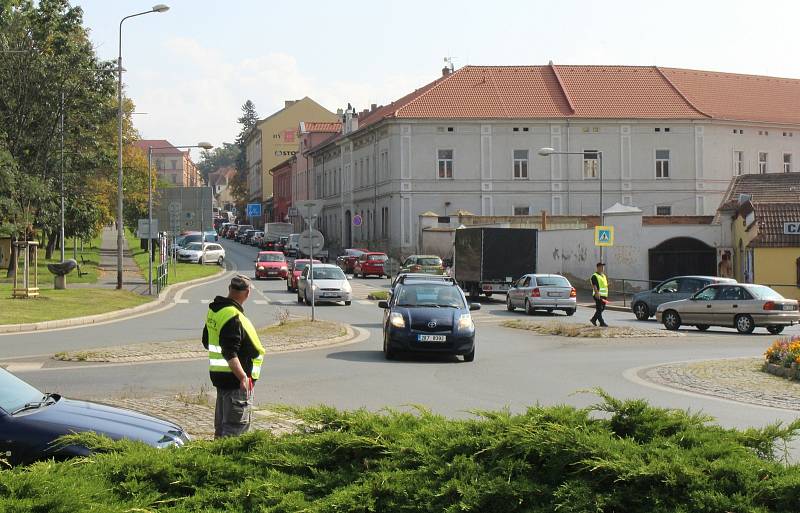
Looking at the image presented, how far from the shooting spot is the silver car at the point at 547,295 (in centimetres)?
3672

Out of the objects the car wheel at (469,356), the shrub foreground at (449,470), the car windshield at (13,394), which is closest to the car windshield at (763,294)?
the car wheel at (469,356)

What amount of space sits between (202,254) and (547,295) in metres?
41.7

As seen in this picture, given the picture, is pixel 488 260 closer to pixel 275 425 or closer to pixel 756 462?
pixel 275 425

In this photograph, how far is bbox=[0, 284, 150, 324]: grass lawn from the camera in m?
29.8

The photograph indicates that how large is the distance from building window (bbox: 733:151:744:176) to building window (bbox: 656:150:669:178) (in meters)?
4.71

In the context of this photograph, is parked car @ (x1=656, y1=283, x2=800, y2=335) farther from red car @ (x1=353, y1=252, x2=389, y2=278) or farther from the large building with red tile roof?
the large building with red tile roof

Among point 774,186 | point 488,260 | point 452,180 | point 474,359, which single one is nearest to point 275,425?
point 474,359

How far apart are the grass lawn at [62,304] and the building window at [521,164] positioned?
3486 cm

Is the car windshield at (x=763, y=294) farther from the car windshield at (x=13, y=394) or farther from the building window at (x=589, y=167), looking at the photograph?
Answer: the building window at (x=589, y=167)

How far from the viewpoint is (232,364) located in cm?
882

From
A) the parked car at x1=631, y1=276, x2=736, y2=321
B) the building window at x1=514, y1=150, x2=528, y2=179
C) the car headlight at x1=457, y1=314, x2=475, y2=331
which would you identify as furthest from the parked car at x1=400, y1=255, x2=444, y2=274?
the car headlight at x1=457, y1=314, x2=475, y2=331

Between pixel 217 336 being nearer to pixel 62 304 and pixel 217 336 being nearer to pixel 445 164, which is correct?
pixel 62 304

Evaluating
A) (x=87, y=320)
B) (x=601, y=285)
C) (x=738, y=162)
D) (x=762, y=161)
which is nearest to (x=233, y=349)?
(x=601, y=285)

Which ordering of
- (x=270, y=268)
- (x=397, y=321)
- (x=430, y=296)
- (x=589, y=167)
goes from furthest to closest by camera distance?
(x=589, y=167), (x=270, y=268), (x=430, y=296), (x=397, y=321)
